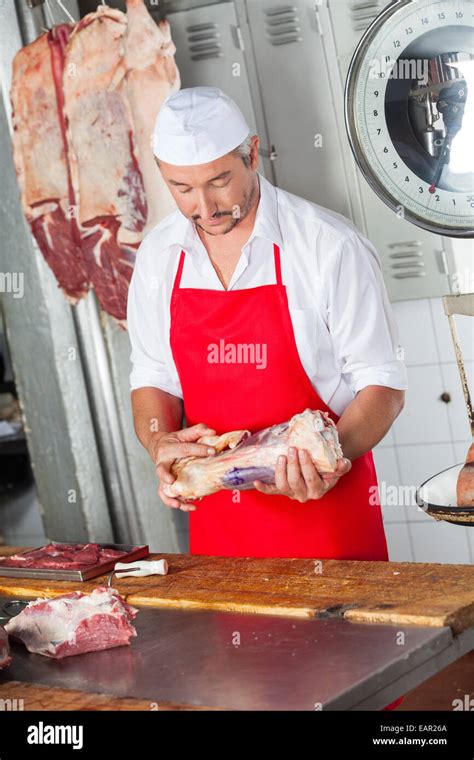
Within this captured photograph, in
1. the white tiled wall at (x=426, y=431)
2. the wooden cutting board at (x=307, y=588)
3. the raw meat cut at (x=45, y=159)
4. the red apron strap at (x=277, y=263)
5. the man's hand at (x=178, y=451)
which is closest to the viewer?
the wooden cutting board at (x=307, y=588)

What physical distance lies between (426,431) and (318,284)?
1.25 metres

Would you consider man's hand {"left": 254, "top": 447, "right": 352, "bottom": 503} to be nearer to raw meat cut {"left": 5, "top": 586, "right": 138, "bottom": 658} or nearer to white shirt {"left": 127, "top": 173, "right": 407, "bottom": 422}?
white shirt {"left": 127, "top": 173, "right": 407, "bottom": 422}

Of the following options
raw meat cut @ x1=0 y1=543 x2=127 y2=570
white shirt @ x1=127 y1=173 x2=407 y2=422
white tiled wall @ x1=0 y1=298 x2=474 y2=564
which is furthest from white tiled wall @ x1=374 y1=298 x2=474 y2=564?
raw meat cut @ x1=0 y1=543 x2=127 y2=570

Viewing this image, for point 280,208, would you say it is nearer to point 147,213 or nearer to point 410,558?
point 147,213

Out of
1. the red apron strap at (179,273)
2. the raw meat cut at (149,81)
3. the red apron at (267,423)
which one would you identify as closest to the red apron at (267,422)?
the red apron at (267,423)

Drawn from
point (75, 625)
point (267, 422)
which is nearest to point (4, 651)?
point (75, 625)

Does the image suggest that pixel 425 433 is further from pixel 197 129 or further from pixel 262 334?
pixel 197 129

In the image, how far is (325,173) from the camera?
12.9ft

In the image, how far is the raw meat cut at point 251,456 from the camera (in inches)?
101

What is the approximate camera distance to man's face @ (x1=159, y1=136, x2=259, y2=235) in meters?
2.80

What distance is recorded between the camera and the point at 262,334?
2.99 meters

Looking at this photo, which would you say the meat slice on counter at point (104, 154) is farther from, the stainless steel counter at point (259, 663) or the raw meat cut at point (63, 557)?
the stainless steel counter at point (259, 663)

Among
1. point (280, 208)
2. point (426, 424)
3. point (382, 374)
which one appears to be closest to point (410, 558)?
point (426, 424)

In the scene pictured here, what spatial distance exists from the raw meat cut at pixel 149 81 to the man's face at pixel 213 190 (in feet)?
4.07
